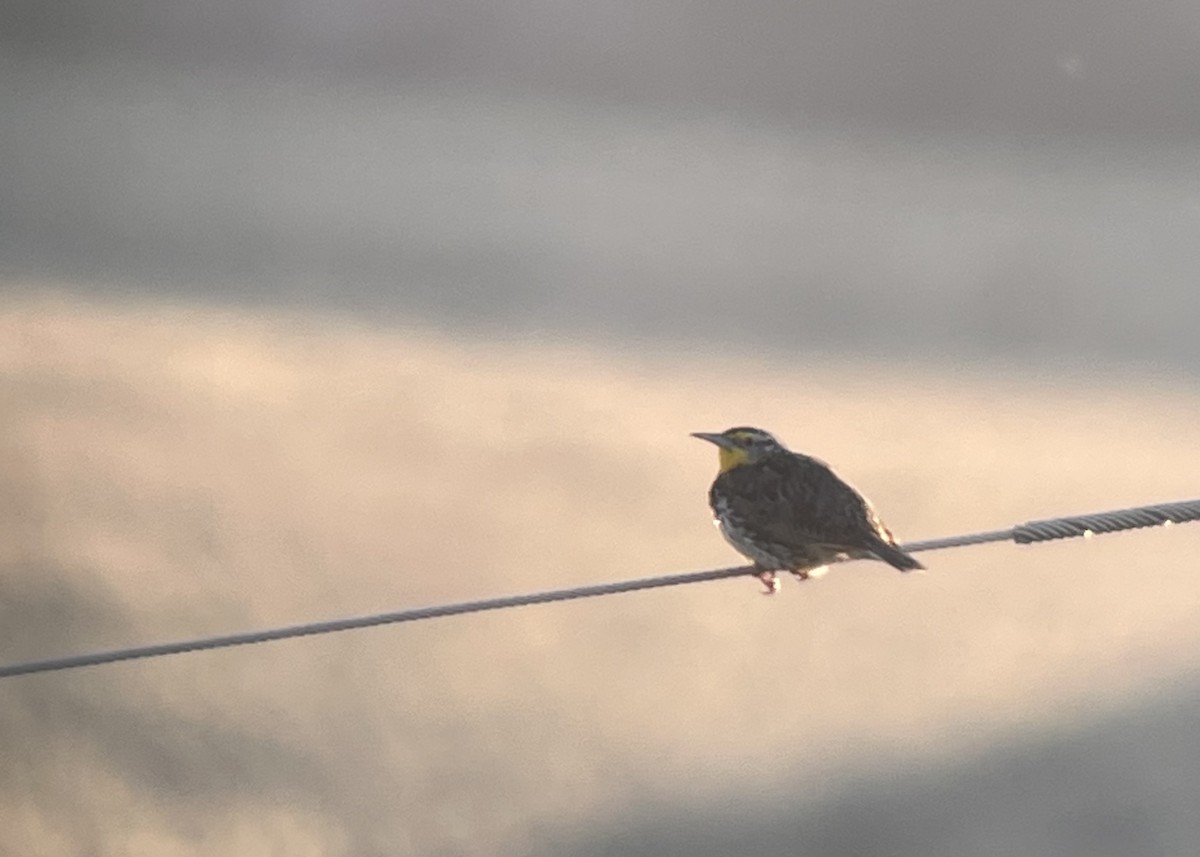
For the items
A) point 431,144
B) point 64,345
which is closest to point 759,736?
point 431,144

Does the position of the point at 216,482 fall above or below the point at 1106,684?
above

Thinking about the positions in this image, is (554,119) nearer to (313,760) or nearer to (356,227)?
(356,227)

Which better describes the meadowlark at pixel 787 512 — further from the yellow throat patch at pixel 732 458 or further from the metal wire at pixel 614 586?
the metal wire at pixel 614 586

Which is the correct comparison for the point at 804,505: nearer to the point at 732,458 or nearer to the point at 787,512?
the point at 787,512

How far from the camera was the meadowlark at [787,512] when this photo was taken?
6.89ft

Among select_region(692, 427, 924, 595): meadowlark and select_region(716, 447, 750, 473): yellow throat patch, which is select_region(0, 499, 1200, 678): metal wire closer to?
select_region(692, 427, 924, 595): meadowlark

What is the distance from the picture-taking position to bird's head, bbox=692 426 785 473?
243cm

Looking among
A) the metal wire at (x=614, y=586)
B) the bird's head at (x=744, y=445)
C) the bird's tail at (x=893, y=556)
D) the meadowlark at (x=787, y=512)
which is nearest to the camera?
the metal wire at (x=614, y=586)

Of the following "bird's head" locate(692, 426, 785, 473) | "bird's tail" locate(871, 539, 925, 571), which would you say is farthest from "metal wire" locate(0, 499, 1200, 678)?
"bird's head" locate(692, 426, 785, 473)

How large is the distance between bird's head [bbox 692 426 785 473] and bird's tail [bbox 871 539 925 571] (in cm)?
39

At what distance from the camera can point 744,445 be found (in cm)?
246

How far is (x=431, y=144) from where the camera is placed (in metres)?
3.06

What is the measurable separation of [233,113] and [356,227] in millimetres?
342

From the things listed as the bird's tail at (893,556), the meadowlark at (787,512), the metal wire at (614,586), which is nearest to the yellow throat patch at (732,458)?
the meadowlark at (787,512)
